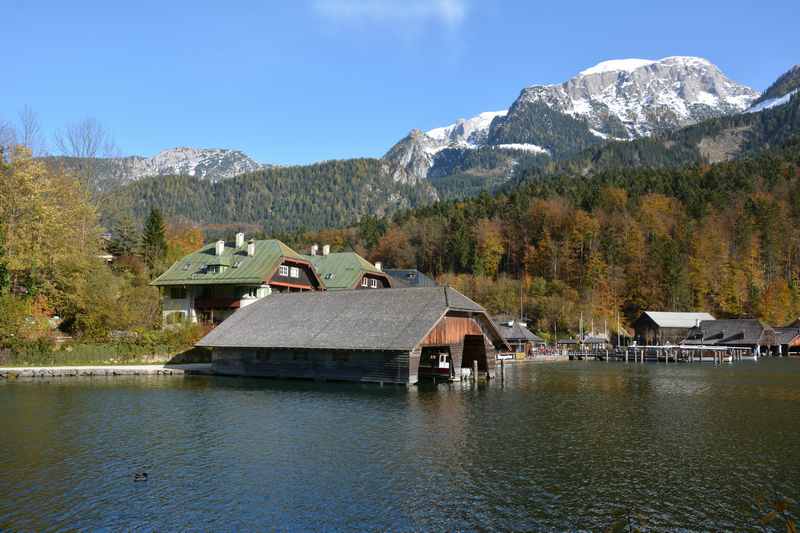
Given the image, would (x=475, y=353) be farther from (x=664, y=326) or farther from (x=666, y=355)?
(x=664, y=326)

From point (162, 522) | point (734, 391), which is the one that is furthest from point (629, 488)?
point (734, 391)

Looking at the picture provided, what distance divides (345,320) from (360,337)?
137 inches

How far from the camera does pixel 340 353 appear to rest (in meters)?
44.2

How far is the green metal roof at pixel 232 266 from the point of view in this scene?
65125 millimetres

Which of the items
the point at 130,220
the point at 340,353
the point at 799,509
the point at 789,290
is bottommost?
the point at 799,509

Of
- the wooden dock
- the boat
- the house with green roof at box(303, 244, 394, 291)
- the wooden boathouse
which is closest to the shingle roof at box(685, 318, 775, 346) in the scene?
the wooden dock

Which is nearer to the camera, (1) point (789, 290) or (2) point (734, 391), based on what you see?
(2) point (734, 391)

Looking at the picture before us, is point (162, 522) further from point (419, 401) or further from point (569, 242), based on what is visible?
point (569, 242)

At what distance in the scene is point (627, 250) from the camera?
390 ft

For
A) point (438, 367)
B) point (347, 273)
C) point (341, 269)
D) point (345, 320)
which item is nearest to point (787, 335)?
point (347, 273)

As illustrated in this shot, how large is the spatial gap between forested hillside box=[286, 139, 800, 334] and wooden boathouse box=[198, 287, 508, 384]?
62627mm

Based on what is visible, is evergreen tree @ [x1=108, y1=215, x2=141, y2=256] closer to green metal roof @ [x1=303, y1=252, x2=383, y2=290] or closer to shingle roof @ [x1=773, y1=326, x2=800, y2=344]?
green metal roof @ [x1=303, y1=252, x2=383, y2=290]

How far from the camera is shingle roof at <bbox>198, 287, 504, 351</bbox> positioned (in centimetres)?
4231

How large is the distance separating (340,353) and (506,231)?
93249 mm
